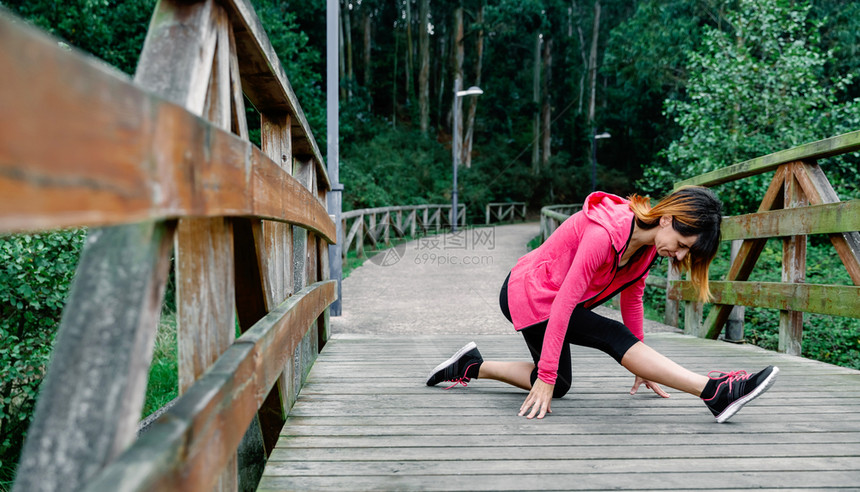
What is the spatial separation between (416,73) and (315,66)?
6403 millimetres

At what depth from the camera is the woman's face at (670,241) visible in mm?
2471

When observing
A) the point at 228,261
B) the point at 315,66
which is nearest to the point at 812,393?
the point at 228,261

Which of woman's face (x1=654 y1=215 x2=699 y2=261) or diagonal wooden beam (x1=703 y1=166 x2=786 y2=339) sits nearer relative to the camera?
woman's face (x1=654 y1=215 x2=699 y2=261)

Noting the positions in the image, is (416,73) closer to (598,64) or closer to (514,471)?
(598,64)

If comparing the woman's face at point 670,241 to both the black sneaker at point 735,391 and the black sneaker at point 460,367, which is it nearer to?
the black sneaker at point 735,391

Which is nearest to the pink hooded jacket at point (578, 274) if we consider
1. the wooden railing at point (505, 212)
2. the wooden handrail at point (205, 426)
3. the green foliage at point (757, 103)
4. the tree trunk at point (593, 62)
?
the wooden handrail at point (205, 426)

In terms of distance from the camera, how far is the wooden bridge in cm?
78

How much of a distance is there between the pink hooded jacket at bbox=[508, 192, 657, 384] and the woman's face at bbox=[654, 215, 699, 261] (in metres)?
0.13

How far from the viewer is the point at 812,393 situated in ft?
10.1

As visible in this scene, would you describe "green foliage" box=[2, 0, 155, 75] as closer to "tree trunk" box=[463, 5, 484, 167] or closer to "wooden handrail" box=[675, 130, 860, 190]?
"wooden handrail" box=[675, 130, 860, 190]

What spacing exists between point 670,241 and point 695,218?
13cm

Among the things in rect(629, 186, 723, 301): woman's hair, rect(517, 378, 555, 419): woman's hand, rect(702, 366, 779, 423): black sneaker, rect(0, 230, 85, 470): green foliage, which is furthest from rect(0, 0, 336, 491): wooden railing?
rect(0, 230, 85, 470): green foliage

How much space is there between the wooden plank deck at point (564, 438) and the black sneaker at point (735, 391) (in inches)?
3.1

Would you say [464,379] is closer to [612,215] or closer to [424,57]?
[612,215]
